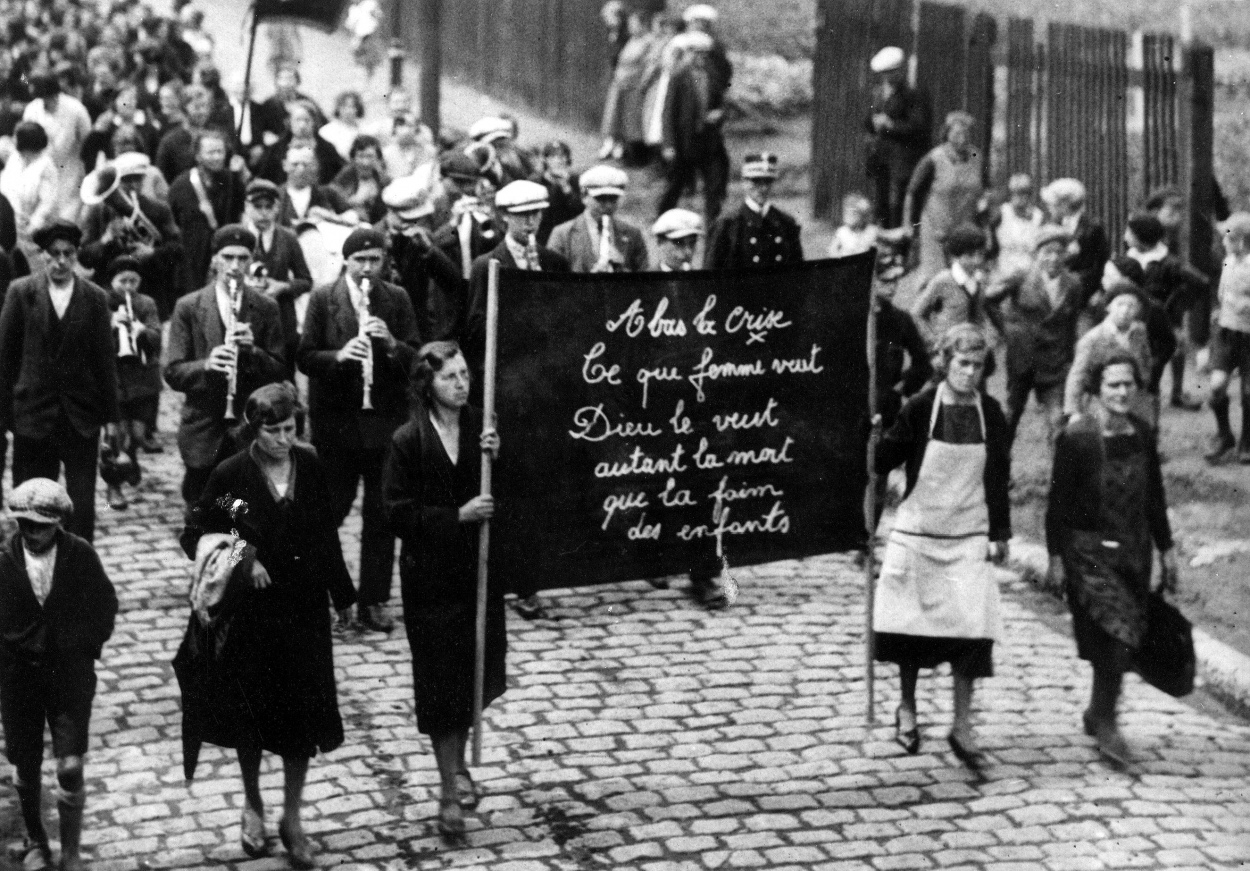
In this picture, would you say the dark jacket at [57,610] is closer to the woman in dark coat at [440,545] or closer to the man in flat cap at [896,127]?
the woman in dark coat at [440,545]

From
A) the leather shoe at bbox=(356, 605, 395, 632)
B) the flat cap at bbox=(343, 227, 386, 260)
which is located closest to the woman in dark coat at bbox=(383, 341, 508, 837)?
the flat cap at bbox=(343, 227, 386, 260)

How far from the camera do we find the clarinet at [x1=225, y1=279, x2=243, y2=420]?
1223 cm

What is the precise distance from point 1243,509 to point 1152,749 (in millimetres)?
4127

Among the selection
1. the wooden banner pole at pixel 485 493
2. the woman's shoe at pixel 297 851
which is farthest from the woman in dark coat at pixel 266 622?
the wooden banner pole at pixel 485 493

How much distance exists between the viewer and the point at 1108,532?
10.7m

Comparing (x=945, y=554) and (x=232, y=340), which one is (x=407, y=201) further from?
(x=945, y=554)

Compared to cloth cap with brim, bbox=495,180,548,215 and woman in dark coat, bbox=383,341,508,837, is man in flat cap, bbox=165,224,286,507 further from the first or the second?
woman in dark coat, bbox=383,341,508,837

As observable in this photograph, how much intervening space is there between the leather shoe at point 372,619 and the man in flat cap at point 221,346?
1.00 meters

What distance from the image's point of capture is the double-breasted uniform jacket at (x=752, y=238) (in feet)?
46.4

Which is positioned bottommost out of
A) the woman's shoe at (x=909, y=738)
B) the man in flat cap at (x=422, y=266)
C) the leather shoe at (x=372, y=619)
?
the woman's shoe at (x=909, y=738)

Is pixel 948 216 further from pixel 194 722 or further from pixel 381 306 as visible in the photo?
pixel 194 722

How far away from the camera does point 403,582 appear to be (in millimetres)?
9828

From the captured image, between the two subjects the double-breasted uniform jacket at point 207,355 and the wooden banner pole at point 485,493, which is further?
the double-breasted uniform jacket at point 207,355

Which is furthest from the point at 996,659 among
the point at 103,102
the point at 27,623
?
the point at 103,102
